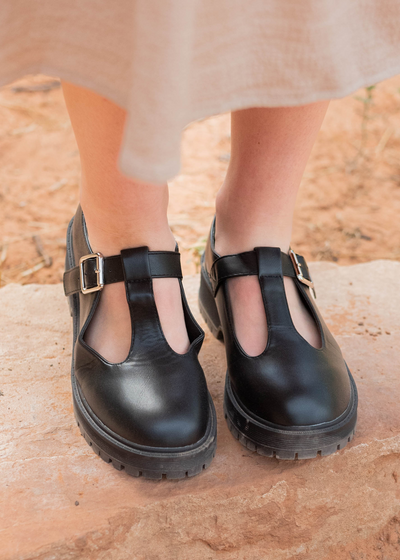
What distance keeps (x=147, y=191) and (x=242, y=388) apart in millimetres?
326

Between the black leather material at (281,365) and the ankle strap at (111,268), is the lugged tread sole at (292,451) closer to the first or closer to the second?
the black leather material at (281,365)

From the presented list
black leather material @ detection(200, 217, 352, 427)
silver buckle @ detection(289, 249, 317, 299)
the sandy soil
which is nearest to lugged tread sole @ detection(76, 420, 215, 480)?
black leather material @ detection(200, 217, 352, 427)

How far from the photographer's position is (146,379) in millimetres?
682

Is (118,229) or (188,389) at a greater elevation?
(118,229)

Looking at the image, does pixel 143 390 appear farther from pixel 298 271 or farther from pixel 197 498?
pixel 298 271

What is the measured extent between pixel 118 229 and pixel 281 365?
12.7 inches

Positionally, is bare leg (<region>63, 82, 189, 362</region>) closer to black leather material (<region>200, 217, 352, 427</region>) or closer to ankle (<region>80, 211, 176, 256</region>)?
ankle (<region>80, 211, 176, 256</region>)

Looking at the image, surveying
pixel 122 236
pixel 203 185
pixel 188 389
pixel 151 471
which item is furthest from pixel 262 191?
pixel 203 185

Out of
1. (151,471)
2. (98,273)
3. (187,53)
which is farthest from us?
(98,273)

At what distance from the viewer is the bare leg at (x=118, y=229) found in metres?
0.67

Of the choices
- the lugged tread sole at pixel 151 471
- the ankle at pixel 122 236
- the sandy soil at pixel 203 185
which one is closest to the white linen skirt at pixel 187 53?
the ankle at pixel 122 236

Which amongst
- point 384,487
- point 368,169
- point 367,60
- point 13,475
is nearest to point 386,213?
point 368,169

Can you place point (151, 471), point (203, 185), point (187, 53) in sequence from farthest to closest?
point (203, 185) < point (151, 471) < point (187, 53)

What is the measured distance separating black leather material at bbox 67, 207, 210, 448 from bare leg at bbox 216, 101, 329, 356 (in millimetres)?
97
